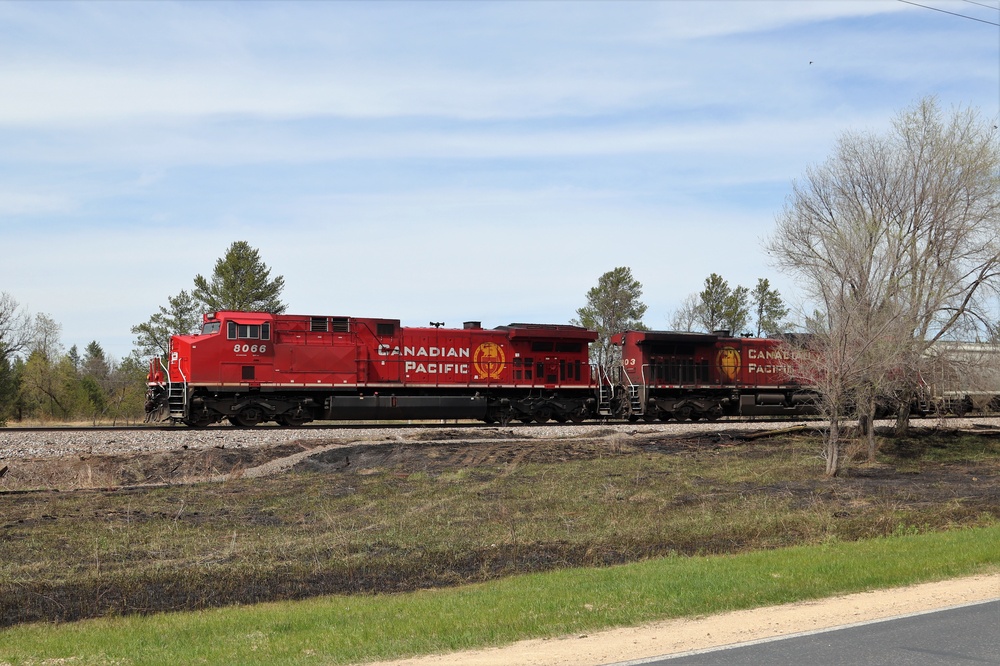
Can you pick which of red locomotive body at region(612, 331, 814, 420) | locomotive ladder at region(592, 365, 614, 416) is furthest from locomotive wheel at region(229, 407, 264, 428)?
red locomotive body at region(612, 331, 814, 420)

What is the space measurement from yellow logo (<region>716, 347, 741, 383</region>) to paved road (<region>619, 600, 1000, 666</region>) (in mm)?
28793

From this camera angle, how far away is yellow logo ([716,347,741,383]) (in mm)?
37000

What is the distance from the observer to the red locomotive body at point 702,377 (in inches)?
1394

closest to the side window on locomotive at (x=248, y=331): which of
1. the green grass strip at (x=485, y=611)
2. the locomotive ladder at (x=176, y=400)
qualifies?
the locomotive ladder at (x=176, y=400)

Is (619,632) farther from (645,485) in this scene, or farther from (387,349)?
(387,349)

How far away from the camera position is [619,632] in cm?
872

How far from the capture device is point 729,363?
37094 mm

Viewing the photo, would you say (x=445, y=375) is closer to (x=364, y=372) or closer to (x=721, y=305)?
(x=364, y=372)

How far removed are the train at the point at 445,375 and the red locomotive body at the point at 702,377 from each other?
5 centimetres

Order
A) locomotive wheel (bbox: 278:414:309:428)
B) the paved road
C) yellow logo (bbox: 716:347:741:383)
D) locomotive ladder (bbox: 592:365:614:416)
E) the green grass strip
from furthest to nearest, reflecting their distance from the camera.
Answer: yellow logo (bbox: 716:347:741:383)
locomotive ladder (bbox: 592:365:614:416)
locomotive wheel (bbox: 278:414:309:428)
the green grass strip
the paved road

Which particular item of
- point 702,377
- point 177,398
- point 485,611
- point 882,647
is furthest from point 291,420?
point 882,647

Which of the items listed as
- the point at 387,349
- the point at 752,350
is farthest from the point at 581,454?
the point at 752,350

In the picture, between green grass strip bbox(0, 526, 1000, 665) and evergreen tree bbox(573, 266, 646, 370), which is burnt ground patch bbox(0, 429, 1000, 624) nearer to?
green grass strip bbox(0, 526, 1000, 665)

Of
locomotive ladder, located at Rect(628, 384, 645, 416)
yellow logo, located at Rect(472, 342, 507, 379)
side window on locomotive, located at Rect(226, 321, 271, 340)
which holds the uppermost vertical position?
side window on locomotive, located at Rect(226, 321, 271, 340)
